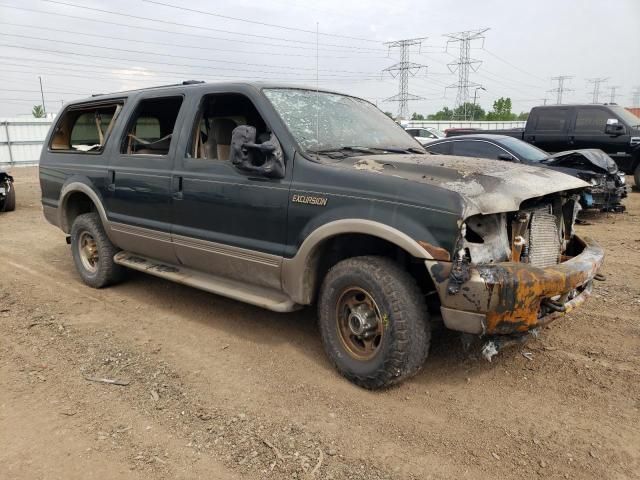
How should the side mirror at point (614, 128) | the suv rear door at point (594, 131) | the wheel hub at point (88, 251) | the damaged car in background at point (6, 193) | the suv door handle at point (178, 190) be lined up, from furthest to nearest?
the suv rear door at point (594, 131)
the side mirror at point (614, 128)
the damaged car in background at point (6, 193)
the wheel hub at point (88, 251)
the suv door handle at point (178, 190)

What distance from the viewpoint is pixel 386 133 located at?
4.57 meters

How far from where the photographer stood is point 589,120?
39.5ft

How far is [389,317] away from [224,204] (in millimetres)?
1631

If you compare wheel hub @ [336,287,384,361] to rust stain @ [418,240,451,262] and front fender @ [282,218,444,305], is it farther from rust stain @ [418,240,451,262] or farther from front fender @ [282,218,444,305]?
rust stain @ [418,240,451,262]

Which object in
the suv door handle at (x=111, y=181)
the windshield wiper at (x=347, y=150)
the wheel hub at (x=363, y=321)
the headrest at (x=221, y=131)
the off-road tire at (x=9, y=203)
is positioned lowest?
the off-road tire at (x=9, y=203)

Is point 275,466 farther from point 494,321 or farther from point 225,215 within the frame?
point 225,215

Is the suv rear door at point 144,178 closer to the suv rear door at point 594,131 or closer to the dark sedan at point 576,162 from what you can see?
the dark sedan at point 576,162

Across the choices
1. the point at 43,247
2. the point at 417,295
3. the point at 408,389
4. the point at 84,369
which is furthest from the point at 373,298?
the point at 43,247

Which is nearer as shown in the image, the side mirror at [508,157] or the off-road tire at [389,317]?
the off-road tire at [389,317]

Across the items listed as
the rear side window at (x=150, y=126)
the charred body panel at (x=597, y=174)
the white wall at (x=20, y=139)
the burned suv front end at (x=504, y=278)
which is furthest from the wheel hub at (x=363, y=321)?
the white wall at (x=20, y=139)

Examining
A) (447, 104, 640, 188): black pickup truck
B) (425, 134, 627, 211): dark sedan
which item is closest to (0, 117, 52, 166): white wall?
(447, 104, 640, 188): black pickup truck

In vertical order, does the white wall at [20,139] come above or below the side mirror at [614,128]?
below

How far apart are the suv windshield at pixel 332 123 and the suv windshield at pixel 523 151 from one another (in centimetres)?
454

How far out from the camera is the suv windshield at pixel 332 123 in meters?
3.92
